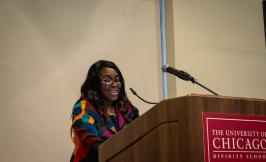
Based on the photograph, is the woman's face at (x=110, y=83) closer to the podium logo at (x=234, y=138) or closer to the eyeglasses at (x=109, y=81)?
the eyeglasses at (x=109, y=81)

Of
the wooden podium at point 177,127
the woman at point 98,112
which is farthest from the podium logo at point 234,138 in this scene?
the woman at point 98,112

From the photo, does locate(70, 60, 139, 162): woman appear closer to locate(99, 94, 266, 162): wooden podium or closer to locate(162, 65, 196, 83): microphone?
locate(162, 65, 196, 83): microphone

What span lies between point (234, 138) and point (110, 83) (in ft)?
4.64

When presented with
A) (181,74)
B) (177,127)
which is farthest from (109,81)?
(177,127)

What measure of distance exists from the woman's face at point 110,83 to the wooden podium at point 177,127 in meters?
1.15

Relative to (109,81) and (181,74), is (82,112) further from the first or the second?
(181,74)

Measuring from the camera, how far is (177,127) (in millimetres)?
1271

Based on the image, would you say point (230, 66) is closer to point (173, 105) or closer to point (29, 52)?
point (29, 52)

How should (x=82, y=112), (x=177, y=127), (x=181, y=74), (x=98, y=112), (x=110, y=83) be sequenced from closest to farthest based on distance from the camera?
(x=177, y=127) < (x=181, y=74) < (x=82, y=112) < (x=98, y=112) < (x=110, y=83)

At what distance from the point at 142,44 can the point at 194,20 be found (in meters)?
0.59

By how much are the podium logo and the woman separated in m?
0.96

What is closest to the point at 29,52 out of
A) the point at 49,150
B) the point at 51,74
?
the point at 51,74

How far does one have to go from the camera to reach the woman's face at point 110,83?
2600 mm

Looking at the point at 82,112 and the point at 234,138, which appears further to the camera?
the point at 82,112
